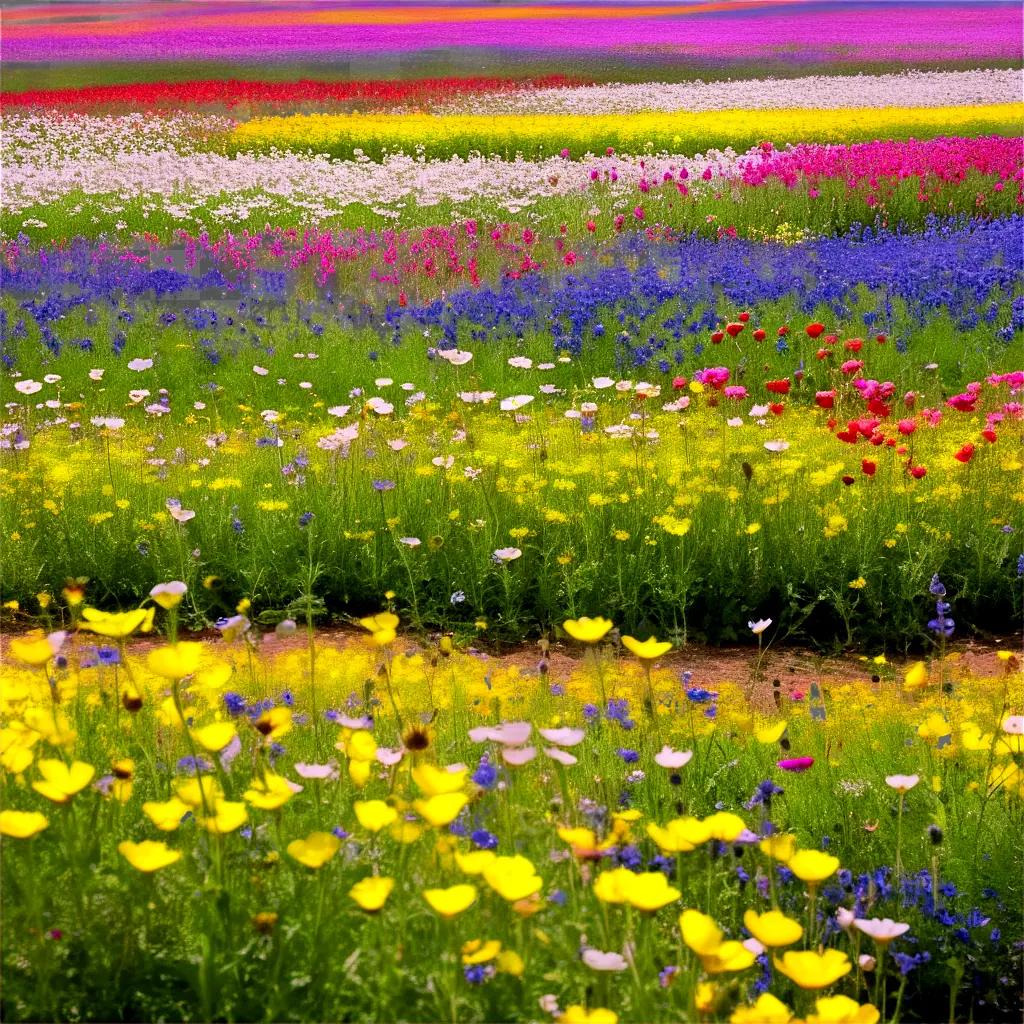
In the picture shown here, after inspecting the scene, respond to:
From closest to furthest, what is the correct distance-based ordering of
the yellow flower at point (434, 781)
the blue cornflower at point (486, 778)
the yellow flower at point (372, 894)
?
the yellow flower at point (372, 894) → the yellow flower at point (434, 781) → the blue cornflower at point (486, 778)

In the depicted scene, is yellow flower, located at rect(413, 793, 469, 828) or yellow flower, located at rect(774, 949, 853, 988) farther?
yellow flower, located at rect(413, 793, 469, 828)

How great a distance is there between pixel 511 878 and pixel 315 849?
0.29m

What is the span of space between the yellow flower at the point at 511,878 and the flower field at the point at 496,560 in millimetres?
14

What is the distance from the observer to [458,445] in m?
5.68

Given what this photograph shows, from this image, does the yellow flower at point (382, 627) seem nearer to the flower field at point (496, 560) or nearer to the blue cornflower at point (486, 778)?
the flower field at point (496, 560)

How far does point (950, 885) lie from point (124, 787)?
151 cm

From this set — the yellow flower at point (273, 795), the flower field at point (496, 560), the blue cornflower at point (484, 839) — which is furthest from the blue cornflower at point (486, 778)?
the yellow flower at point (273, 795)

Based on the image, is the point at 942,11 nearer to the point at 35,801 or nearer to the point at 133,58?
the point at 133,58

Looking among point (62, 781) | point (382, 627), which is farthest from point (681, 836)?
point (62, 781)

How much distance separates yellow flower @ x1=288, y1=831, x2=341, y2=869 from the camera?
150 centimetres

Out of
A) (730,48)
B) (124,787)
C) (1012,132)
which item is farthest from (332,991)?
(1012,132)

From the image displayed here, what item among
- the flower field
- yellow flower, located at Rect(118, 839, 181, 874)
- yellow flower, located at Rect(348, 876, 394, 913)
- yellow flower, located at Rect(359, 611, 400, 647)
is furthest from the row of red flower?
yellow flower, located at Rect(348, 876, 394, 913)

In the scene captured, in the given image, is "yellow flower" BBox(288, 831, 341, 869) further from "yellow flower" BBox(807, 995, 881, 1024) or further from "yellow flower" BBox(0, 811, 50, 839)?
"yellow flower" BBox(807, 995, 881, 1024)

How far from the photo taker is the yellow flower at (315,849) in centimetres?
150
